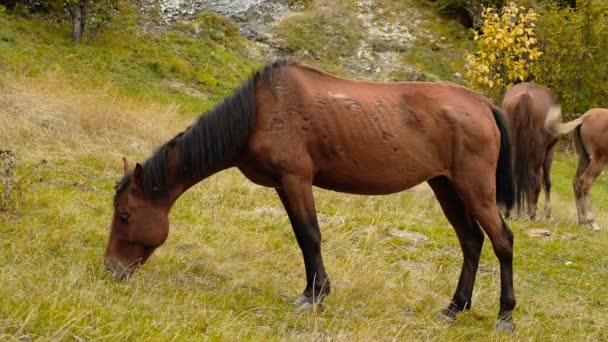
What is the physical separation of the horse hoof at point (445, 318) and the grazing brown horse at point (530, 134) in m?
5.38

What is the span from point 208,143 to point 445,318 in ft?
7.64

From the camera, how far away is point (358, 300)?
5410mm

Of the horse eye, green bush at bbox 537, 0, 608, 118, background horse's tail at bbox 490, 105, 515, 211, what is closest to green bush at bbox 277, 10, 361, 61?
green bush at bbox 537, 0, 608, 118

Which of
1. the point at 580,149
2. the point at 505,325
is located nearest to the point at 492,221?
the point at 505,325

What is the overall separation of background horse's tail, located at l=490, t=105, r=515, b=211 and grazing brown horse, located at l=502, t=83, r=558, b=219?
187 inches

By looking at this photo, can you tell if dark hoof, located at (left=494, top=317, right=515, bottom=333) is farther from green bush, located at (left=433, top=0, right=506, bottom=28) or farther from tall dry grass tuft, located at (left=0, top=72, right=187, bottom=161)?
green bush, located at (left=433, top=0, right=506, bottom=28)

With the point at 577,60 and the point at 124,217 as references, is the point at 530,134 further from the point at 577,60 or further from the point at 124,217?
the point at 577,60

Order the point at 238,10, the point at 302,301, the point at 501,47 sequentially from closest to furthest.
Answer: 1. the point at 302,301
2. the point at 501,47
3. the point at 238,10

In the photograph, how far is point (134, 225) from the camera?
5.09m

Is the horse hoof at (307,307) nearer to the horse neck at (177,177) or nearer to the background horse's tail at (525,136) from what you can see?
the horse neck at (177,177)

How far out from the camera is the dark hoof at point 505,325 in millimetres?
5285

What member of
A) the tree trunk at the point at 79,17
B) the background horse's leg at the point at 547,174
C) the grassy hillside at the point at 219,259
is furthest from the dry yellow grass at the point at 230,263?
the tree trunk at the point at 79,17

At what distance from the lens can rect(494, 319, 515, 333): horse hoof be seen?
208 inches

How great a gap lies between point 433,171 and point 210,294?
199 cm
